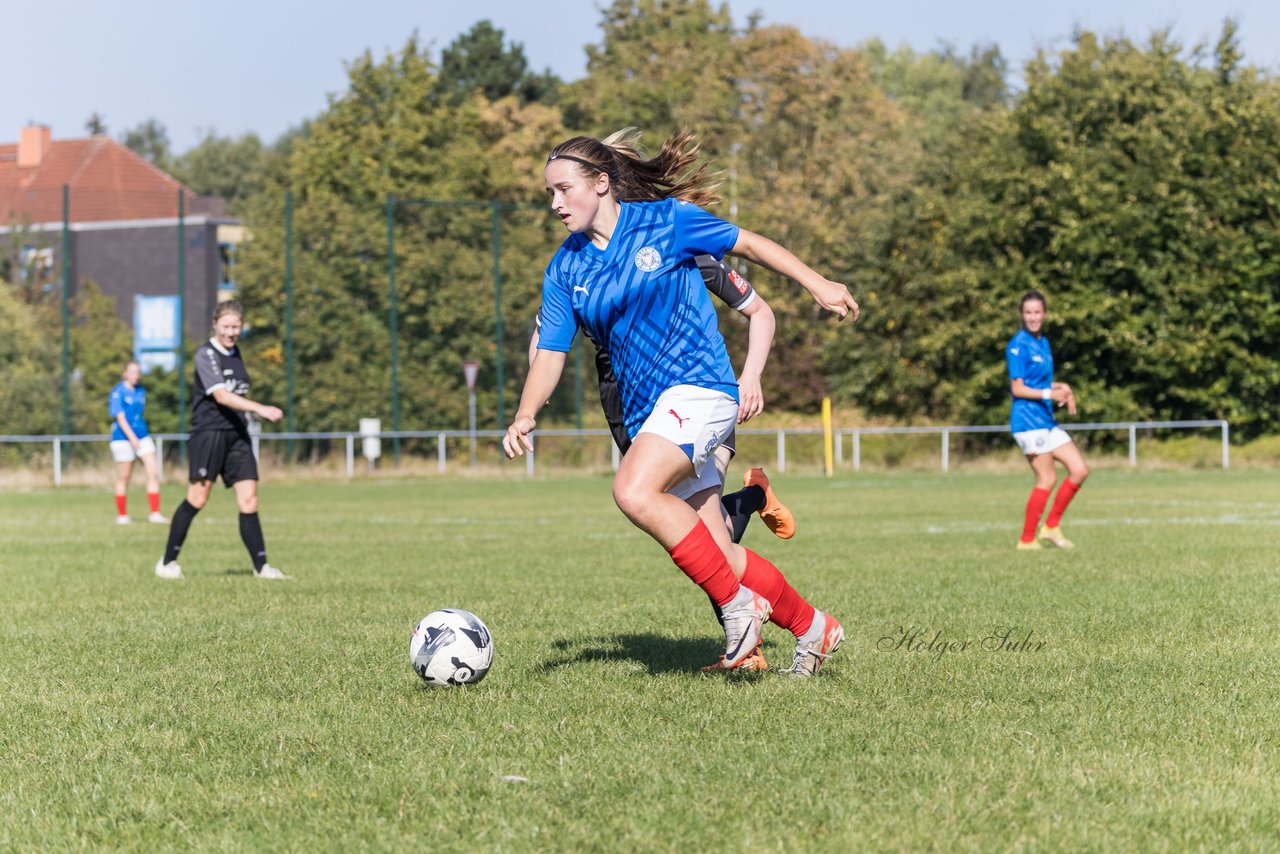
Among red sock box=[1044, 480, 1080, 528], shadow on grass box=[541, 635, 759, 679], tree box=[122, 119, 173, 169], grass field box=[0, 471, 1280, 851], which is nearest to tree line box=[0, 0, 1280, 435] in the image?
red sock box=[1044, 480, 1080, 528]

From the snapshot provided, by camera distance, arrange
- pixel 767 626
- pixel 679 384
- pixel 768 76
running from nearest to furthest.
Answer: pixel 679 384 → pixel 767 626 → pixel 768 76

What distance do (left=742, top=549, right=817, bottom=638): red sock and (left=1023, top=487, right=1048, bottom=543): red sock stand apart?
6.89m

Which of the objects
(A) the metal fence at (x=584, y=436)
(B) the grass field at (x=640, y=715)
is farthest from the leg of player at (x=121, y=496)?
(A) the metal fence at (x=584, y=436)

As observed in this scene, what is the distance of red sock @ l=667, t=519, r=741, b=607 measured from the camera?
5.44 metres

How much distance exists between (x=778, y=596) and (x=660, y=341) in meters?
1.08

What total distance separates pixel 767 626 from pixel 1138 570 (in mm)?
3586

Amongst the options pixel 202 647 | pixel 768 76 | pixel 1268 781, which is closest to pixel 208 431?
pixel 202 647

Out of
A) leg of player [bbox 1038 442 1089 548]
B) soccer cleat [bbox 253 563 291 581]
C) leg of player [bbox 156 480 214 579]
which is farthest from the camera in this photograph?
leg of player [bbox 1038 442 1089 548]

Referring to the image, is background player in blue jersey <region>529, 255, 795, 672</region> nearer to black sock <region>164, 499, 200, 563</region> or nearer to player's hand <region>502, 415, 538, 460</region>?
player's hand <region>502, 415, 538, 460</region>

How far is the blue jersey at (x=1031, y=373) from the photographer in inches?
494

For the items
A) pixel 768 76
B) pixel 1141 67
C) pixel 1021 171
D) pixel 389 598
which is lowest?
pixel 389 598

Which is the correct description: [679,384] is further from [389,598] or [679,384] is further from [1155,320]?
[1155,320]

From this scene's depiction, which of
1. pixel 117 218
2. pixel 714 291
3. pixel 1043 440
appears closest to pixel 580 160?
pixel 714 291

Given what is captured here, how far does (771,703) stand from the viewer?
522cm
